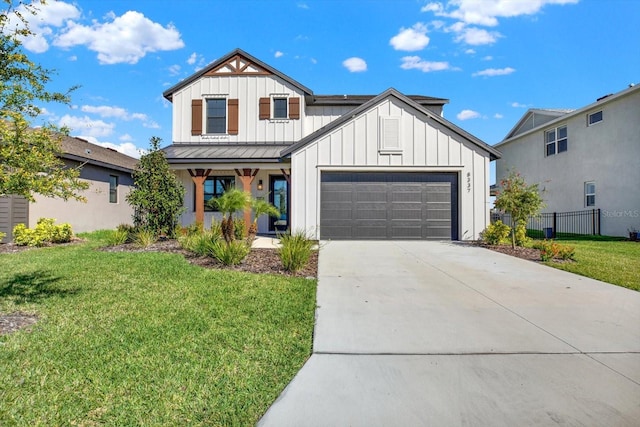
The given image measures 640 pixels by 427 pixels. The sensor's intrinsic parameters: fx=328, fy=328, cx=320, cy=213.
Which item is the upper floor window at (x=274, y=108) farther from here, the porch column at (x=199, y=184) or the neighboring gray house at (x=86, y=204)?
the neighboring gray house at (x=86, y=204)

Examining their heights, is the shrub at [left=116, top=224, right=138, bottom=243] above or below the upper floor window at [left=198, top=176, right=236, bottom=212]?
below

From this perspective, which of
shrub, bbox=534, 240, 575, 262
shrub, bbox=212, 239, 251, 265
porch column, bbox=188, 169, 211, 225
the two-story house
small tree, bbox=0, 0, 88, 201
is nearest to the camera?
small tree, bbox=0, 0, 88, 201

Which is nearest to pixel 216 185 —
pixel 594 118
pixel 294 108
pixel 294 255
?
pixel 294 108

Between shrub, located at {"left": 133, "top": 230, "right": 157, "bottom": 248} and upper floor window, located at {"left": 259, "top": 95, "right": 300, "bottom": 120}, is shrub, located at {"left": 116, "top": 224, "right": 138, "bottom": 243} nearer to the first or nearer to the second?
A: shrub, located at {"left": 133, "top": 230, "right": 157, "bottom": 248}

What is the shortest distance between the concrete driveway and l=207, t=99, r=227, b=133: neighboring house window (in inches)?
469

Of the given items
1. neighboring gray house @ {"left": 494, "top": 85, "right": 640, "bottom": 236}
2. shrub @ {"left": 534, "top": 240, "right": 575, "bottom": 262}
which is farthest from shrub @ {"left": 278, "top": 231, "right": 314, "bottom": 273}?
neighboring gray house @ {"left": 494, "top": 85, "right": 640, "bottom": 236}

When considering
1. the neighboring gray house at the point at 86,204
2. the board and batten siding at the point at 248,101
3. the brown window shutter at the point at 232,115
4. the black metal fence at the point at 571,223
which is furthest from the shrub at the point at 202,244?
the black metal fence at the point at 571,223

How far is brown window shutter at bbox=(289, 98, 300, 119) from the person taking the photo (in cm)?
1519

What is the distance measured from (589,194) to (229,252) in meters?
17.4

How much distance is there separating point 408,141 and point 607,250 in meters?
6.84

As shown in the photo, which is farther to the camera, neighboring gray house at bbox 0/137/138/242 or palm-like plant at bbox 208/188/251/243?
neighboring gray house at bbox 0/137/138/242

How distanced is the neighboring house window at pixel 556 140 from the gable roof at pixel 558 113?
1.96ft

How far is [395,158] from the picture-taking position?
11.4 meters

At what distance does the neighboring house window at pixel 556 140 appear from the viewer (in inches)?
692
